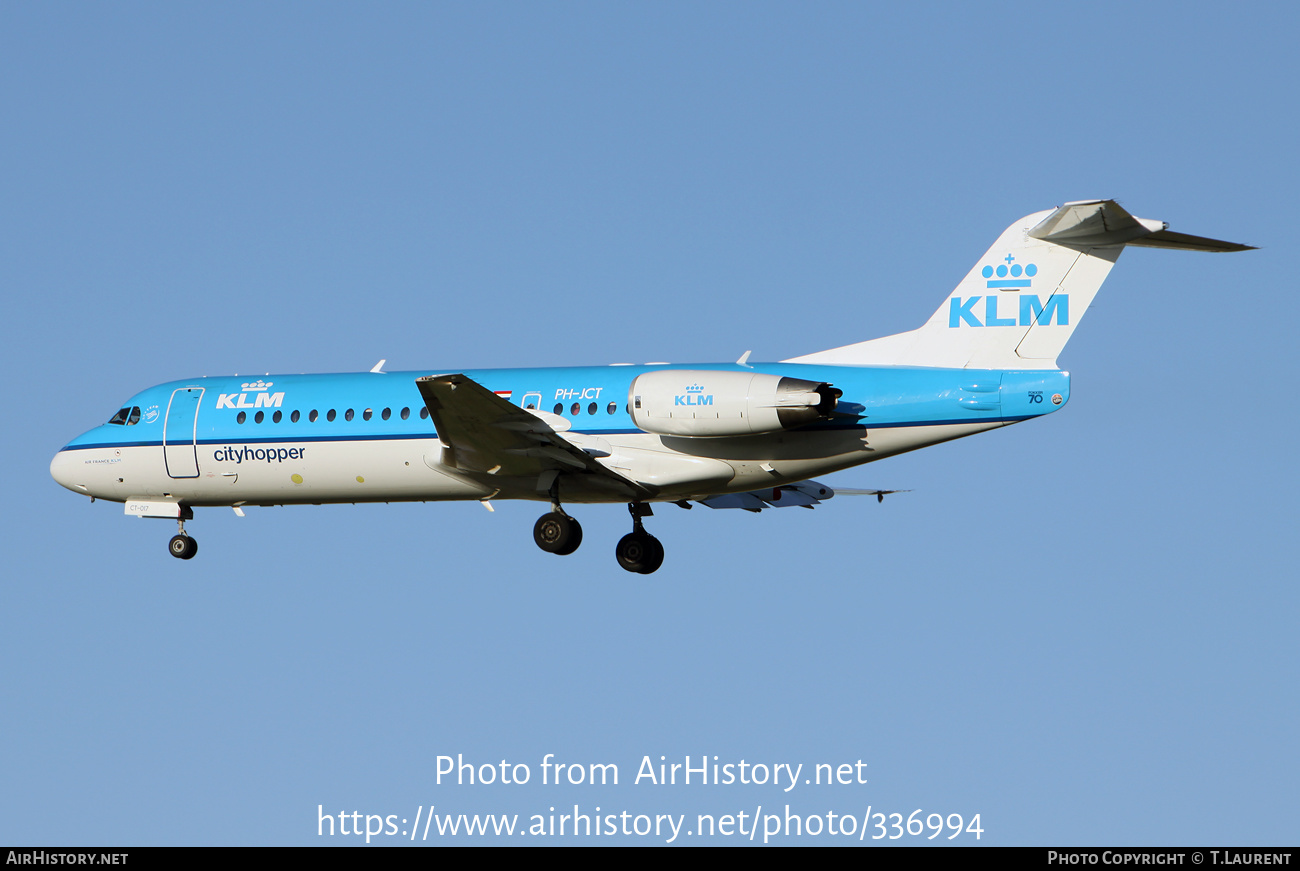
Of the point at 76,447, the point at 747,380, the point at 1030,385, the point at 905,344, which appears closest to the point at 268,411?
the point at 76,447

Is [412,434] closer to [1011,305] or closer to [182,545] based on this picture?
[182,545]

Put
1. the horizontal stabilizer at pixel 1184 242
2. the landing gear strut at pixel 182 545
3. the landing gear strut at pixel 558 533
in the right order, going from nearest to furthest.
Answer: the horizontal stabilizer at pixel 1184 242, the landing gear strut at pixel 558 533, the landing gear strut at pixel 182 545

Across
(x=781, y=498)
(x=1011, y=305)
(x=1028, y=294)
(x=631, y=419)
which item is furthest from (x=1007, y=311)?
(x=781, y=498)

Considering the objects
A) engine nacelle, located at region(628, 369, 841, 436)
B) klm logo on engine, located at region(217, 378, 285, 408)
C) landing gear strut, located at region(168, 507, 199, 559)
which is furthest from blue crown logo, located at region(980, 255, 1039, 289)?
landing gear strut, located at region(168, 507, 199, 559)

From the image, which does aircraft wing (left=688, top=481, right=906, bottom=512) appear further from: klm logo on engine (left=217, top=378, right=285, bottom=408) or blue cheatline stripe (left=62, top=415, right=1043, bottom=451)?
klm logo on engine (left=217, top=378, right=285, bottom=408)

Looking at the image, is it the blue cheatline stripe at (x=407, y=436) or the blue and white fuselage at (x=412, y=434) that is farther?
the blue and white fuselage at (x=412, y=434)

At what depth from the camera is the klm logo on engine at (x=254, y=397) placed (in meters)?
28.5

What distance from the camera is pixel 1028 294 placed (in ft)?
79.7

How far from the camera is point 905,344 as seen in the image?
25.4 m

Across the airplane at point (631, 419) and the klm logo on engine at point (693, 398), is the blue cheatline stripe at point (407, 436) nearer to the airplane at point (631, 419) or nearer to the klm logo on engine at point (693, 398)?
the airplane at point (631, 419)

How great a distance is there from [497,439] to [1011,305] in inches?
330

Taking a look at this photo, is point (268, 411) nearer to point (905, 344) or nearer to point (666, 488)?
point (666, 488)

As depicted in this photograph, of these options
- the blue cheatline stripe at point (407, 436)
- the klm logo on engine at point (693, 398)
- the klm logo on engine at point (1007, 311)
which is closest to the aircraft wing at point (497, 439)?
the blue cheatline stripe at point (407, 436)

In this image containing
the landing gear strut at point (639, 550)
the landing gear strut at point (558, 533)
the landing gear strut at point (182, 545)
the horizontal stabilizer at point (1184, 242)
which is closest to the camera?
the horizontal stabilizer at point (1184, 242)
